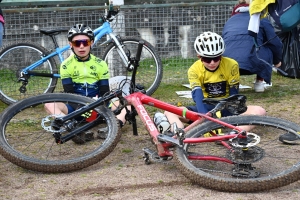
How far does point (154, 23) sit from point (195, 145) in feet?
13.4

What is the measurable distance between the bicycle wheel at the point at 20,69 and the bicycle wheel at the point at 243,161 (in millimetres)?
3155

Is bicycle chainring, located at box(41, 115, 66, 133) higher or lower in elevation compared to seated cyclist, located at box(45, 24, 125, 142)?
lower

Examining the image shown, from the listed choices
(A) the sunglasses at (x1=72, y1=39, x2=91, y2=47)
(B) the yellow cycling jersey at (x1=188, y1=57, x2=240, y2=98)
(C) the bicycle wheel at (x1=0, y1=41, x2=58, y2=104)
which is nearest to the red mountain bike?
(B) the yellow cycling jersey at (x1=188, y1=57, x2=240, y2=98)

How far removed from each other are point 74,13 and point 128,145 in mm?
3102

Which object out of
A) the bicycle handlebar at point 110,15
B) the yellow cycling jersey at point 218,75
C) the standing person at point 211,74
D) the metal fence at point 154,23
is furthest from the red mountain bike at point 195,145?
the metal fence at point 154,23

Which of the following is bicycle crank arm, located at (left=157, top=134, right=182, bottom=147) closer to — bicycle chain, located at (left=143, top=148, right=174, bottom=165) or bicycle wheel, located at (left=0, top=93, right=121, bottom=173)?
bicycle chain, located at (left=143, top=148, right=174, bottom=165)

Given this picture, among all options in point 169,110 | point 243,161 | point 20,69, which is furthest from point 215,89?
point 20,69

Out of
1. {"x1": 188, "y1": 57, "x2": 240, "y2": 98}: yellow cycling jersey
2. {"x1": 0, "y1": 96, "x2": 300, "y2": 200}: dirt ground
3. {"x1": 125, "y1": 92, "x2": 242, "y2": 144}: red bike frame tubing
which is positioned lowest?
{"x1": 0, "y1": 96, "x2": 300, "y2": 200}: dirt ground

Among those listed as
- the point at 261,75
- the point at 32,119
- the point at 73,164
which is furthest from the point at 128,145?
the point at 261,75

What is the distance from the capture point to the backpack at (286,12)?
6.29 m

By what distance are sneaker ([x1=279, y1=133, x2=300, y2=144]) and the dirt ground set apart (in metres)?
0.37

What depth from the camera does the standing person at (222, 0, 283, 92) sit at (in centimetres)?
723

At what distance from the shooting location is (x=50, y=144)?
5.37 m

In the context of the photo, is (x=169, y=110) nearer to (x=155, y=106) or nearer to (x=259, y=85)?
(x=155, y=106)
